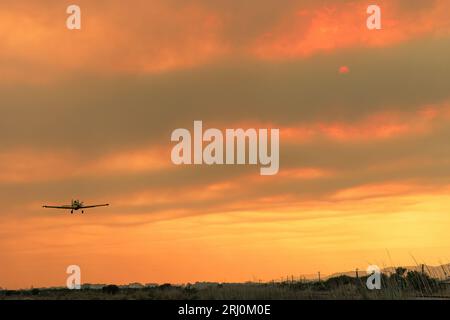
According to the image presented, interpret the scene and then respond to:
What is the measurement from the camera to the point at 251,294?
224ft
